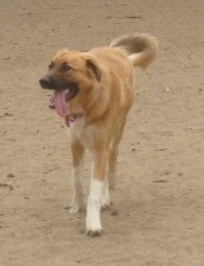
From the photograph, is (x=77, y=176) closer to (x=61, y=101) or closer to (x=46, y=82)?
(x=61, y=101)

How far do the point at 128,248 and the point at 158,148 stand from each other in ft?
7.61

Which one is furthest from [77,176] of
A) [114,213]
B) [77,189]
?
[114,213]

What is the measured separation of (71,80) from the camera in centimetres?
554

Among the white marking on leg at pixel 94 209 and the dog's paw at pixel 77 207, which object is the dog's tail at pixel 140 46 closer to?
the dog's paw at pixel 77 207

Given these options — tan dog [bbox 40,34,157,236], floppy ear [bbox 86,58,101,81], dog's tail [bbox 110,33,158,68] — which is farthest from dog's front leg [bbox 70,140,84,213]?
dog's tail [bbox 110,33,158,68]

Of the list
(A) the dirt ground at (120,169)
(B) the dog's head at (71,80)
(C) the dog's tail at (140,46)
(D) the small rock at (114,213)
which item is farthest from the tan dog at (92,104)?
(C) the dog's tail at (140,46)

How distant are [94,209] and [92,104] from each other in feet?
2.22

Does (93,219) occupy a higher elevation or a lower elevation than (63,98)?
lower

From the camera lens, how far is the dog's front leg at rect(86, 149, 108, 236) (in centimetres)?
564

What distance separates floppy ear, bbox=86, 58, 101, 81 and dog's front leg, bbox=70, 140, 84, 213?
0.63m

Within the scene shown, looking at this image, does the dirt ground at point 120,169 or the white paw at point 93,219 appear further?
the white paw at point 93,219

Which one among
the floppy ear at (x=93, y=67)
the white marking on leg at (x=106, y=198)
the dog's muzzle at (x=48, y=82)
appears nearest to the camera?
the dog's muzzle at (x=48, y=82)

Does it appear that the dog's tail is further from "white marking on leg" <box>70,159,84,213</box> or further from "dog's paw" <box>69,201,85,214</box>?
"dog's paw" <box>69,201,85,214</box>

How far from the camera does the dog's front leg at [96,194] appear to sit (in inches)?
222
